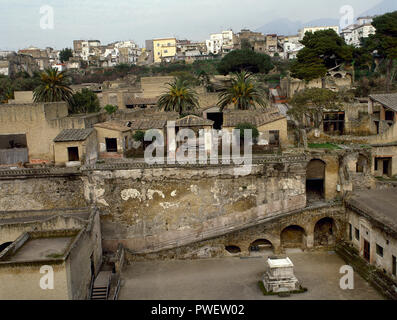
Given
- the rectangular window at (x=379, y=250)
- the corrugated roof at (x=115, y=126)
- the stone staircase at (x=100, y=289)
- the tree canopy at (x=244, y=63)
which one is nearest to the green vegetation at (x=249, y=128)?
the corrugated roof at (x=115, y=126)

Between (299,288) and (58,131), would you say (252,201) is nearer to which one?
(299,288)

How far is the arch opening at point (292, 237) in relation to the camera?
2488 centimetres

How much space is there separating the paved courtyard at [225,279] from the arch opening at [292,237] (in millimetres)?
855

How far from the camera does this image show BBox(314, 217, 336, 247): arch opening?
81.1 ft

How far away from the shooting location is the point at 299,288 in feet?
63.6

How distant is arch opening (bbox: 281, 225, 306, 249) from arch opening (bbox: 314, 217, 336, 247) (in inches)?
35.0

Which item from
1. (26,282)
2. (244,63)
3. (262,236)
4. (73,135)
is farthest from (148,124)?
(244,63)

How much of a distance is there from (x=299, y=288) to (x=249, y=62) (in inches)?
1473

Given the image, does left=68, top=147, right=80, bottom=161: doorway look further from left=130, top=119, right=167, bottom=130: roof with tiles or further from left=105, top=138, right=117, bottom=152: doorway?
left=130, top=119, right=167, bottom=130: roof with tiles

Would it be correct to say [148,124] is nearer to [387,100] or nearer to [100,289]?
[100,289]

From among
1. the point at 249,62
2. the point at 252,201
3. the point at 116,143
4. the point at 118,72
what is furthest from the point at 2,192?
the point at 118,72

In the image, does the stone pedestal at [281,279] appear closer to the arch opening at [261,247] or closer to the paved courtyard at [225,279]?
the paved courtyard at [225,279]

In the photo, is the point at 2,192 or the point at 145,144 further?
the point at 145,144
